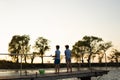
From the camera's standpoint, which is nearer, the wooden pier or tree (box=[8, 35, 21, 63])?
the wooden pier

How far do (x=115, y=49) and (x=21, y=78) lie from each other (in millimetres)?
105148

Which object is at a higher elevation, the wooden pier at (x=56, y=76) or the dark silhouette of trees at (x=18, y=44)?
the dark silhouette of trees at (x=18, y=44)

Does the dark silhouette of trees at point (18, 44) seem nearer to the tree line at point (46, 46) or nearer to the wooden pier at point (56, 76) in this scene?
the tree line at point (46, 46)

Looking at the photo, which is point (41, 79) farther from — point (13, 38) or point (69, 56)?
point (13, 38)

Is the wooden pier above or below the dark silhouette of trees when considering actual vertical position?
below

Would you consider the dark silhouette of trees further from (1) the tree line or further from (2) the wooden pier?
(2) the wooden pier

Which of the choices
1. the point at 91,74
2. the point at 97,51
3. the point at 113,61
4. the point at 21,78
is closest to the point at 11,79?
the point at 21,78

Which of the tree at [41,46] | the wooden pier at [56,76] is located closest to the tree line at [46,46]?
the tree at [41,46]

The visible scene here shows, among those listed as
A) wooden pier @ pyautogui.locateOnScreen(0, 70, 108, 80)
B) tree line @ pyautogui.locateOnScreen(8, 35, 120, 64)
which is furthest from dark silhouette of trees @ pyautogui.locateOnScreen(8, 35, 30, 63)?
wooden pier @ pyautogui.locateOnScreen(0, 70, 108, 80)

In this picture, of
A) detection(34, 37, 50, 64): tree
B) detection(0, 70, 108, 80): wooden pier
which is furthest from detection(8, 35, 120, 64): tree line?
detection(0, 70, 108, 80): wooden pier

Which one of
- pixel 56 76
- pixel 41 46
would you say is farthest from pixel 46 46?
pixel 56 76

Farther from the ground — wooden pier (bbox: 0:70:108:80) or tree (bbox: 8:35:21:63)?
tree (bbox: 8:35:21:63)

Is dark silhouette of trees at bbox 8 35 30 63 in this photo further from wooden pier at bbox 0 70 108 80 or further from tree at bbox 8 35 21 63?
wooden pier at bbox 0 70 108 80

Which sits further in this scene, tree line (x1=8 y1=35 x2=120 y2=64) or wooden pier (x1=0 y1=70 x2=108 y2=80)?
tree line (x1=8 y1=35 x2=120 y2=64)
